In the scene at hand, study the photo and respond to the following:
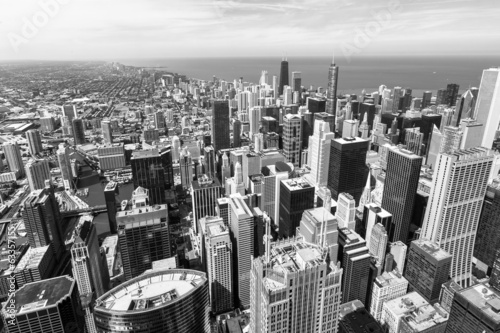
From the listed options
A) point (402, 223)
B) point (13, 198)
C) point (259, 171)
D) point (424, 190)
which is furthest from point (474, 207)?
point (13, 198)

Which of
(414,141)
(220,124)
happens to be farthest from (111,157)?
(414,141)

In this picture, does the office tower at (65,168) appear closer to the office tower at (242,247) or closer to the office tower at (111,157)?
the office tower at (111,157)

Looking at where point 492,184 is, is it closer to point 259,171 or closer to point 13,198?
point 259,171

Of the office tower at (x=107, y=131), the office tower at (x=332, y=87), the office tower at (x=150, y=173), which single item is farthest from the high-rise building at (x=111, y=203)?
the office tower at (x=332, y=87)

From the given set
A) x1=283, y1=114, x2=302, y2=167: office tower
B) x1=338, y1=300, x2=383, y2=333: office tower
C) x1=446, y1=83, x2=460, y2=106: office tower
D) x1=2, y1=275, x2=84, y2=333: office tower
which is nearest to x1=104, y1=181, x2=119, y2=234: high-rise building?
x1=2, y1=275, x2=84, y2=333: office tower

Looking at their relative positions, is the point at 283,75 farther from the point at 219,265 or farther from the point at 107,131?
the point at 219,265

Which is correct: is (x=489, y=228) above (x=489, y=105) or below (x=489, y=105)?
below
